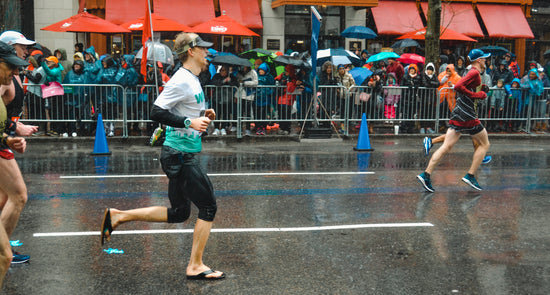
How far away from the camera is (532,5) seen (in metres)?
26.3

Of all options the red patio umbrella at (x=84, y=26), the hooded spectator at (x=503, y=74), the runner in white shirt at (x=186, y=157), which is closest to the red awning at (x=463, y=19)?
the hooded spectator at (x=503, y=74)

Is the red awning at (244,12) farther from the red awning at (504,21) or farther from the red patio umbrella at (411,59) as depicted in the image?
the red awning at (504,21)

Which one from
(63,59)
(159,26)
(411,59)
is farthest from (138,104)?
(411,59)

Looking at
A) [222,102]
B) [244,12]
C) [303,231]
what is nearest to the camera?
[303,231]

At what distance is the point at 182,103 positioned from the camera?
524 cm

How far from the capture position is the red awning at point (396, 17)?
77.8 ft

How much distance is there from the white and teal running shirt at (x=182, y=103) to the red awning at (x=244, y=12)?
17597 millimetres

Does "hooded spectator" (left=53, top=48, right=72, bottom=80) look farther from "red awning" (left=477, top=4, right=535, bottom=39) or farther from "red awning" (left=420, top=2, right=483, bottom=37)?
"red awning" (left=477, top=4, right=535, bottom=39)

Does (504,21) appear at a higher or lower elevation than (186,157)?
higher

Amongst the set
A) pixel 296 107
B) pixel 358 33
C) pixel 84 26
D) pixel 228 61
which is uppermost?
pixel 358 33

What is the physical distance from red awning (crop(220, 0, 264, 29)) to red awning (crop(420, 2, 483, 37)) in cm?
662

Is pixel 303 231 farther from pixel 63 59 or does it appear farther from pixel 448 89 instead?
pixel 63 59

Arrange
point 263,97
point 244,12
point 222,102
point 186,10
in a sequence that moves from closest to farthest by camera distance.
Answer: point 222,102
point 263,97
point 186,10
point 244,12

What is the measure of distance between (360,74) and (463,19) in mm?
10304
